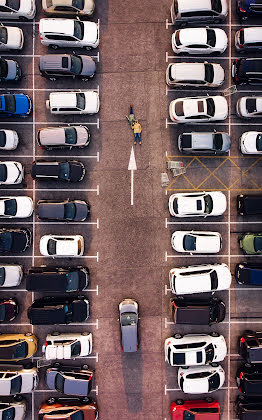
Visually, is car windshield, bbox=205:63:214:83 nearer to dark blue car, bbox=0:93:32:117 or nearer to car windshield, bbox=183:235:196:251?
car windshield, bbox=183:235:196:251

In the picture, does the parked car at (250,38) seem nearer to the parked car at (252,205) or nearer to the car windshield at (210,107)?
the car windshield at (210,107)

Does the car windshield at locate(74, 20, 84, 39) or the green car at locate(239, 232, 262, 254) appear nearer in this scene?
the car windshield at locate(74, 20, 84, 39)

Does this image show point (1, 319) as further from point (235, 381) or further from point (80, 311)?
point (235, 381)

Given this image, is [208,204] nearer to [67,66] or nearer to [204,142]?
[204,142]

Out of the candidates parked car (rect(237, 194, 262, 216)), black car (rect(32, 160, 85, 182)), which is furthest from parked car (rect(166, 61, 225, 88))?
black car (rect(32, 160, 85, 182))

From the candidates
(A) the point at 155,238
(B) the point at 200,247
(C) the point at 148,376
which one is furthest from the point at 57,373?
(B) the point at 200,247

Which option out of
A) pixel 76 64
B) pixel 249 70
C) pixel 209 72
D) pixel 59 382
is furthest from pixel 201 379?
pixel 76 64
